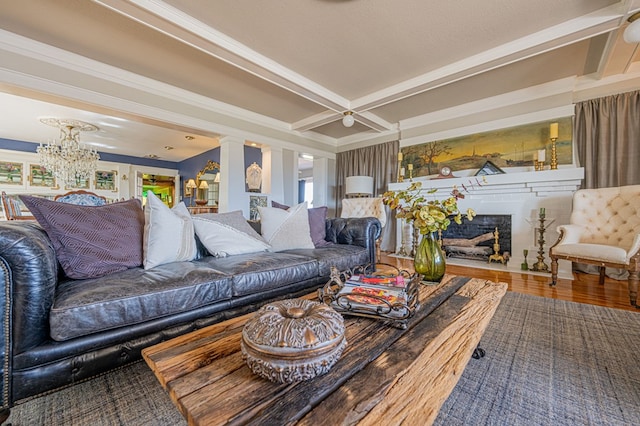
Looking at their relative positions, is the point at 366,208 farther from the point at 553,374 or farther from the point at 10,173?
the point at 10,173

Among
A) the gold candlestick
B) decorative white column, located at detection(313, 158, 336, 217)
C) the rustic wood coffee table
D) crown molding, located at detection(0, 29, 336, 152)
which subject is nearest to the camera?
the rustic wood coffee table

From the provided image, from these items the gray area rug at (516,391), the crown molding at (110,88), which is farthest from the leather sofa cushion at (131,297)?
the crown molding at (110,88)

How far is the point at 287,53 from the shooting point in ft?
8.96

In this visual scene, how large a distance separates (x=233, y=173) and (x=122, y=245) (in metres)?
2.76

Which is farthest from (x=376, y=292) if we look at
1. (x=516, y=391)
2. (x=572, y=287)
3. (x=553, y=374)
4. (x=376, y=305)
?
(x=572, y=287)

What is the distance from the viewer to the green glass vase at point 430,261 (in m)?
1.43

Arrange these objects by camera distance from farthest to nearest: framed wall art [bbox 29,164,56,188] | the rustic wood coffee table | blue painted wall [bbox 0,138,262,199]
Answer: framed wall art [bbox 29,164,56,188] < blue painted wall [bbox 0,138,262,199] < the rustic wood coffee table

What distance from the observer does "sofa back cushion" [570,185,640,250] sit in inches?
97.5

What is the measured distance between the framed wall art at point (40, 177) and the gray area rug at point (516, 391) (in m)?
7.32

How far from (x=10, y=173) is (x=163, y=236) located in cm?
713

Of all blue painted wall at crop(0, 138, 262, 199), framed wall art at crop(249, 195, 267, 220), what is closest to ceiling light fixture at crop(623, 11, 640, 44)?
framed wall art at crop(249, 195, 267, 220)

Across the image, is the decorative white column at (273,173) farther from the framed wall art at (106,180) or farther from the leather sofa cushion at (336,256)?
the framed wall art at (106,180)

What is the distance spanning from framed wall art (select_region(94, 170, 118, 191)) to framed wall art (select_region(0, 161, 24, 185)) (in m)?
1.27

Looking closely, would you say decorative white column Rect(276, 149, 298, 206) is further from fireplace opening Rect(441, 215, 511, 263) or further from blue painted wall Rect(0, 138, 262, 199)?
fireplace opening Rect(441, 215, 511, 263)
